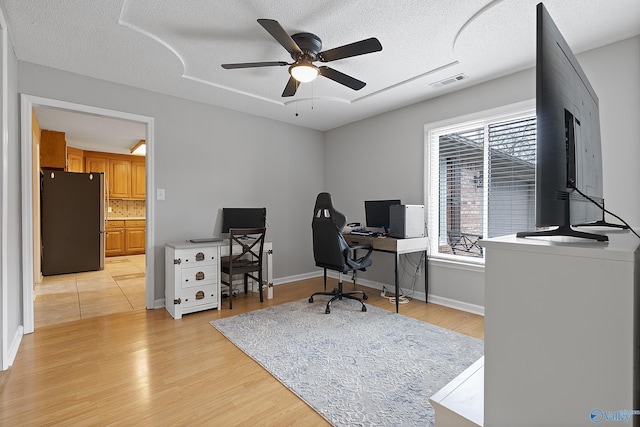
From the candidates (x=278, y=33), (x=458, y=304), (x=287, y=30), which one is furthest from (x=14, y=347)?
(x=458, y=304)

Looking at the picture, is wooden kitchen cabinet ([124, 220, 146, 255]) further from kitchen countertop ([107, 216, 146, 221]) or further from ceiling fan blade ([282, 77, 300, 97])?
ceiling fan blade ([282, 77, 300, 97])

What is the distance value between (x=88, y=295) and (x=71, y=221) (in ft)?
7.12

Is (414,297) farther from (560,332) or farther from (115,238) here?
(115,238)

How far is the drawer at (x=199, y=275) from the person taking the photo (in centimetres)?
321

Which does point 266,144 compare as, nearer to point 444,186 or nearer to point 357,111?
point 357,111

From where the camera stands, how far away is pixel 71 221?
5.35 metres

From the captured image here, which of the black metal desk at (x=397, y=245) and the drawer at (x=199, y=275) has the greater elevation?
the black metal desk at (x=397, y=245)

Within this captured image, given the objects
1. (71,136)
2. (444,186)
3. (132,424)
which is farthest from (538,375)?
(71,136)

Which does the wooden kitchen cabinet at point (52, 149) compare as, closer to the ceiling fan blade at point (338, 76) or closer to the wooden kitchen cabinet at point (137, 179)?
the wooden kitchen cabinet at point (137, 179)

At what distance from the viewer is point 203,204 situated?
3.86 meters

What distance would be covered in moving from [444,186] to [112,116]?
379 cm

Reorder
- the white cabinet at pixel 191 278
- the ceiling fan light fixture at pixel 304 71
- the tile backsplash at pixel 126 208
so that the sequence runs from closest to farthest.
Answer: the ceiling fan light fixture at pixel 304 71 → the white cabinet at pixel 191 278 → the tile backsplash at pixel 126 208

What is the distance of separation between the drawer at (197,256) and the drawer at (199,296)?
0.26 meters

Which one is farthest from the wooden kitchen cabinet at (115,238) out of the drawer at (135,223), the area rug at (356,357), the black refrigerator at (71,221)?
the area rug at (356,357)
